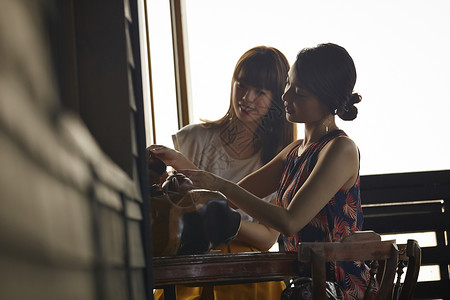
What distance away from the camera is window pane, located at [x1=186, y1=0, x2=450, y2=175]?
350cm

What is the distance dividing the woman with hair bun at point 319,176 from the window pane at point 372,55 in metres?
1.51

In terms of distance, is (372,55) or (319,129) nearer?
(319,129)

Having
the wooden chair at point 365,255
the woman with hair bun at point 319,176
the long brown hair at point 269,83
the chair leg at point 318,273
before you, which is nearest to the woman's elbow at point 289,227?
the woman with hair bun at point 319,176

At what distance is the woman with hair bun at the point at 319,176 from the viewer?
1697 millimetres

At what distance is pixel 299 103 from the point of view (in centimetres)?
191

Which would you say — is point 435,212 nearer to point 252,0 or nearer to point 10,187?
point 252,0

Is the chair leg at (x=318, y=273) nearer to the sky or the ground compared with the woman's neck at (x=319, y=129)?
nearer to the ground

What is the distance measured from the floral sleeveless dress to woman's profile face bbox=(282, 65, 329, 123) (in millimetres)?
91

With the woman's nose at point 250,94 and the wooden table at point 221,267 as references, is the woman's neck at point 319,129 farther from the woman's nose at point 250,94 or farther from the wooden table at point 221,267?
the wooden table at point 221,267

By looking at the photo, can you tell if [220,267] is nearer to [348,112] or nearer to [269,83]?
[348,112]

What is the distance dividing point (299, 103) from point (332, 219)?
0.39 m

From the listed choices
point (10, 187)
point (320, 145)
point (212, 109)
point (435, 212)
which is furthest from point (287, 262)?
point (435, 212)

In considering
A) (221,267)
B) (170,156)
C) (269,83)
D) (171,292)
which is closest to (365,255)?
(221,267)

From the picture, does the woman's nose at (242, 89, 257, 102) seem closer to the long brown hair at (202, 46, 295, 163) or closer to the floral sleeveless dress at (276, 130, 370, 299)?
the long brown hair at (202, 46, 295, 163)
